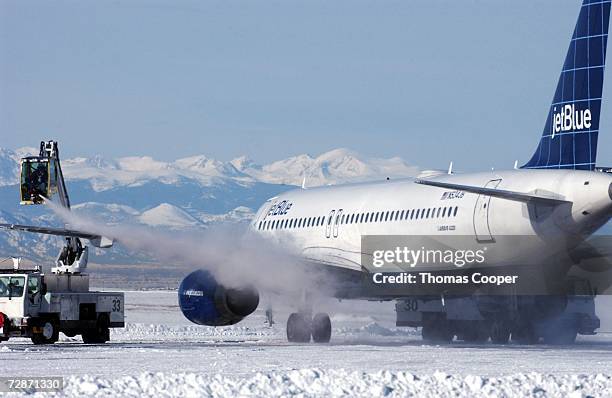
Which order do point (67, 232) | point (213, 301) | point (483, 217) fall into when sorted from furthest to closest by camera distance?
point (67, 232) < point (213, 301) < point (483, 217)

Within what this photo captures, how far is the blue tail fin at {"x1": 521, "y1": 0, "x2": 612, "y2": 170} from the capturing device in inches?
1475

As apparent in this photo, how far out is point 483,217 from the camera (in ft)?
124

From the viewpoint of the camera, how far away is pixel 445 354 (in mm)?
32594

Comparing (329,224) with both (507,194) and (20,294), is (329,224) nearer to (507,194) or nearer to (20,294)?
(507,194)

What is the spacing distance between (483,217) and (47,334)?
1251 cm

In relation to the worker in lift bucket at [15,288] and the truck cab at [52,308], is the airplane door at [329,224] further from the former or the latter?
the worker in lift bucket at [15,288]

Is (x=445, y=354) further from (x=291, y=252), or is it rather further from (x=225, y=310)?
(x=291, y=252)

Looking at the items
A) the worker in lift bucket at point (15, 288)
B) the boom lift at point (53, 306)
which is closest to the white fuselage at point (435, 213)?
the boom lift at point (53, 306)

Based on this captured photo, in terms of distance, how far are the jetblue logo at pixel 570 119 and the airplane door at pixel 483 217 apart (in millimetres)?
2465

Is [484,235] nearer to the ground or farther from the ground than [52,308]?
farther from the ground

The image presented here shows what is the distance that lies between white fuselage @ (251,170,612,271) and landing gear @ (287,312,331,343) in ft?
7.22

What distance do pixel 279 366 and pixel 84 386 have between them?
5.80 m
